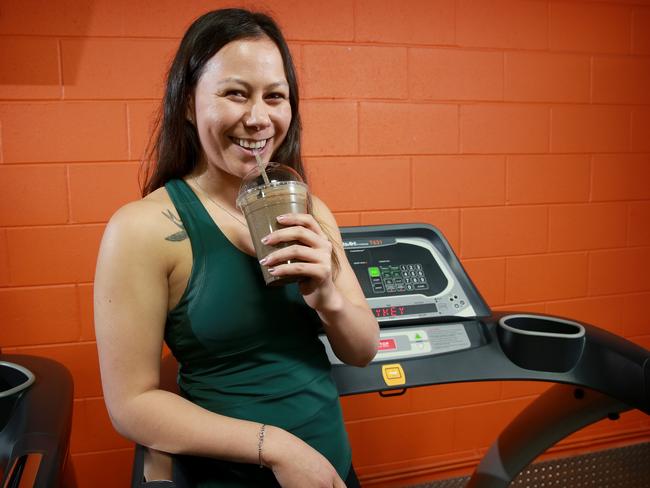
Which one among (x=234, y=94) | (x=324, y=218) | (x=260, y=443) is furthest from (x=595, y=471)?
(x=234, y=94)

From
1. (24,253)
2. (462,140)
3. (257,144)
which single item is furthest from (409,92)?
(24,253)

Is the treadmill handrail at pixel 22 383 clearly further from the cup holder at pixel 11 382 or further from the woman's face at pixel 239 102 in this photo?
the woman's face at pixel 239 102

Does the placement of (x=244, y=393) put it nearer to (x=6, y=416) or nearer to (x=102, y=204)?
(x=6, y=416)

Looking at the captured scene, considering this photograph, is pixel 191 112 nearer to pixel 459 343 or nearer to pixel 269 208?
pixel 269 208

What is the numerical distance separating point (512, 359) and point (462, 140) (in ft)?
3.55

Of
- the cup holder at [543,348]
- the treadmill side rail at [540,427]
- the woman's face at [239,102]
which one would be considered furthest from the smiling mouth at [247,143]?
the treadmill side rail at [540,427]

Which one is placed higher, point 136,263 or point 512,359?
point 136,263

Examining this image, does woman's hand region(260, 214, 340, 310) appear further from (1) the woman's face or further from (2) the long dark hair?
(2) the long dark hair

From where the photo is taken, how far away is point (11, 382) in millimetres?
1051

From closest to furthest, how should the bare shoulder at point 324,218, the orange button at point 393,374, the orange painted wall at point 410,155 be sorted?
the bare shoulder at point 324,218
the orange button at point 393,374
the orange painted wall at point 410,155

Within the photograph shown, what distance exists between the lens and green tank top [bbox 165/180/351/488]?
2.90ft

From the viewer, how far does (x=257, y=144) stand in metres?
0.95

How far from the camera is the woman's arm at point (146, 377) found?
83 centimetres

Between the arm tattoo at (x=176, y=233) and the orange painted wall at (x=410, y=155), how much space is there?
1.03 metres
